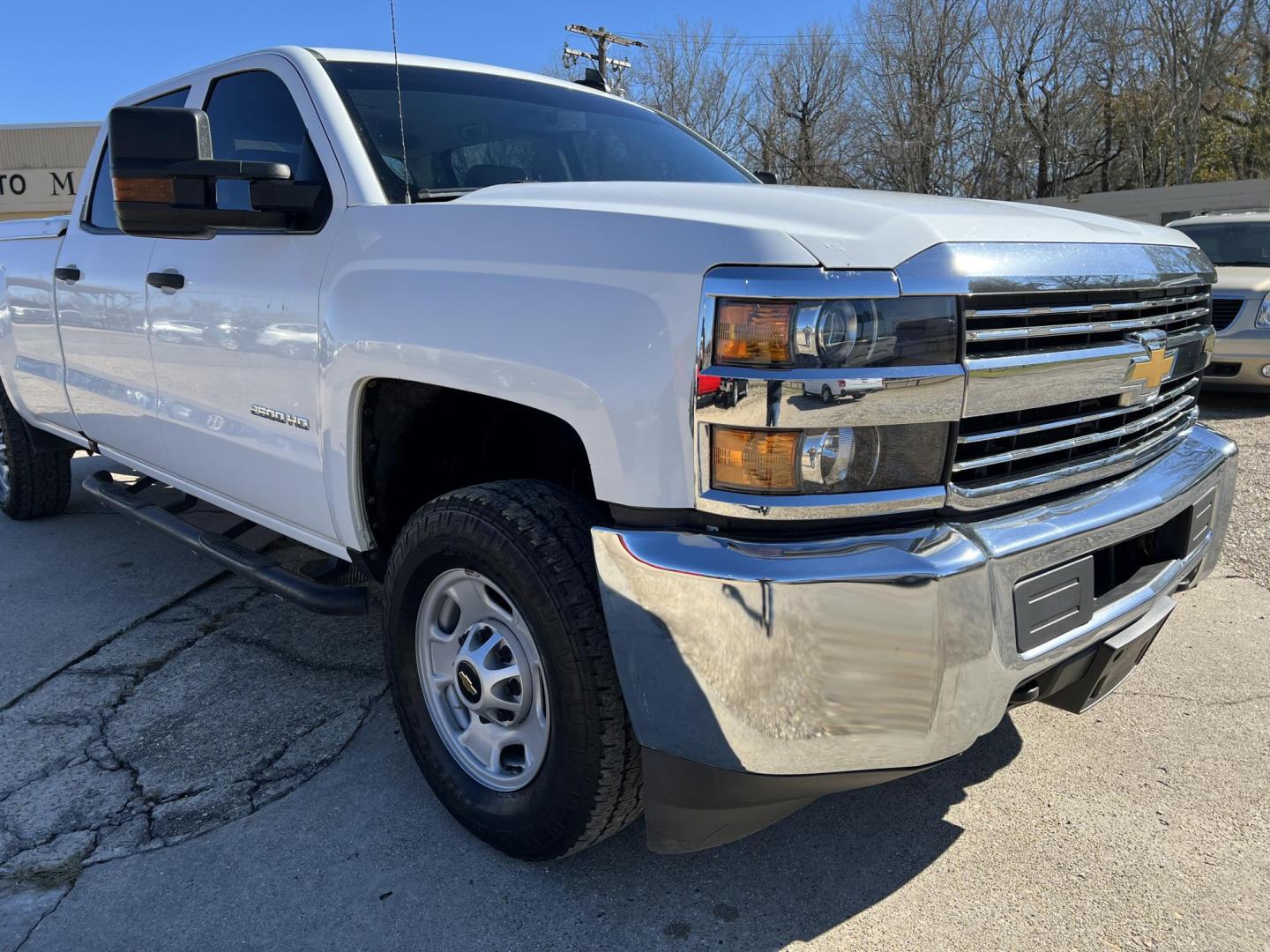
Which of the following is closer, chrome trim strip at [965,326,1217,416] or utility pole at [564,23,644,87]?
chrome trim strip at [965,326,1217,416]

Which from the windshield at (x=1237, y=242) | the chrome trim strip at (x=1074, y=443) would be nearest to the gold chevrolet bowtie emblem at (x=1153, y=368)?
the chrome trim strip at (x=1074, y=443)

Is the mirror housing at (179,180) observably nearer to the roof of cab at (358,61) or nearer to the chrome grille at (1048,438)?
the roof of cab at (358,61)

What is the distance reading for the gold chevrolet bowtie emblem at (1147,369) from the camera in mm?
2121

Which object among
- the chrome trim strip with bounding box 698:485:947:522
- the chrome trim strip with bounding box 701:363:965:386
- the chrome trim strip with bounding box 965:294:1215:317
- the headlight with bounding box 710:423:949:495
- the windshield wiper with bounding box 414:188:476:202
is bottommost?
the chrome trim strip with bounding box 698:485:947:522

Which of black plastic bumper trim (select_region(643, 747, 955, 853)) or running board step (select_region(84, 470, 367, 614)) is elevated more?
running board step (select_region(84, 470, 367, 614))

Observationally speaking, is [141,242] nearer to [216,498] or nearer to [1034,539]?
[216,498]

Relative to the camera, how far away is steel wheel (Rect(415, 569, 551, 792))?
2176 millimetres

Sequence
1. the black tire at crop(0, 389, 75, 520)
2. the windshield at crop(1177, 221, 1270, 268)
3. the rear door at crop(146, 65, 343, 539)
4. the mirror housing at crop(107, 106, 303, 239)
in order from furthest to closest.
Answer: the windshield at crop(1177, 221, 1270, 268), the black tire at crop(0, 389, 75, 520), the rear door at crop(146, 65, 343, 539), the mirror housing at crop(107, 106, 303, 239)

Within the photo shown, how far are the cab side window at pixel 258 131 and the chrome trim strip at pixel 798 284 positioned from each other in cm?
139

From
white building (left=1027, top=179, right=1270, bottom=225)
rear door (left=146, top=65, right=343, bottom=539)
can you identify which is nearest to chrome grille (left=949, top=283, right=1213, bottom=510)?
rear door (left=146, top=65, right=343, bottom=539)

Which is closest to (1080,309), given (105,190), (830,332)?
(830,332)

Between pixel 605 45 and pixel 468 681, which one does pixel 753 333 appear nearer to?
pixel 468 681

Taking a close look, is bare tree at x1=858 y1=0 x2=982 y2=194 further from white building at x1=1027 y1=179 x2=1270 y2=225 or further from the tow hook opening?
the tow hook opening

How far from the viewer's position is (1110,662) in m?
2.08
